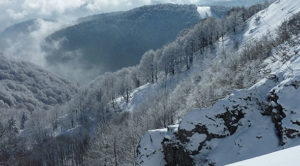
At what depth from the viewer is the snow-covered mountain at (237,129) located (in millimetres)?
17562

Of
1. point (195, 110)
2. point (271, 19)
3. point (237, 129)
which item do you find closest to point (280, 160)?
point (237, 129)

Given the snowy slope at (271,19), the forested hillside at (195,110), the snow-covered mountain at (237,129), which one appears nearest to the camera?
the snow-covered mountain at (237,129)

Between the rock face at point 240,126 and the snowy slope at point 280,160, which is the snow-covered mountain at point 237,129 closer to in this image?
the rock face at point 240,126

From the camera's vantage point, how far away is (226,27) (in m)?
98.4

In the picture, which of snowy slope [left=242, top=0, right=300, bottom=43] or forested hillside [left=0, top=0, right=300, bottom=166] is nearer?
forested hillside [left=0, top=0, right=300, bottom=166]

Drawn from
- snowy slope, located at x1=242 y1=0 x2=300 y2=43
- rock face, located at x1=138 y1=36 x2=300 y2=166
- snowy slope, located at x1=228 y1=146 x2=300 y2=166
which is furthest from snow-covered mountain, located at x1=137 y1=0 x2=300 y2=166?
snowy slope, located at x1=242 y1=0 x2=300 y2=43

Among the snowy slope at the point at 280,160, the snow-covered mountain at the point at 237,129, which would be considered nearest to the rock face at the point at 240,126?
the snow-covered mountain at the point at 237,129

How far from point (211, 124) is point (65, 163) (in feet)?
198

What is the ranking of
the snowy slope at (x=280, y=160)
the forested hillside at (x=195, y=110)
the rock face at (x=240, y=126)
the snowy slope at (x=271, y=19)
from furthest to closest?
the snowy slope at (x=271, y=19) < the forested hillside at (x=195, y=110) < the rock face at (x=240, y=126) < the snowy slope at (x=280, y=160)

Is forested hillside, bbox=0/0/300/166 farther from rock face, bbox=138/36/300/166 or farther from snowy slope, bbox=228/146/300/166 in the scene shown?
snowy slope, bbox=228/146/300/166

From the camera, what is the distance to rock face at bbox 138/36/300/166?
17.7 meters

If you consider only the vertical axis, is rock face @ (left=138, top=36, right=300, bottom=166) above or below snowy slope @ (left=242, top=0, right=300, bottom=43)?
below

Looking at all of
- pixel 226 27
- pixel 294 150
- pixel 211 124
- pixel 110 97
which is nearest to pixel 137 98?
pixel 110 97

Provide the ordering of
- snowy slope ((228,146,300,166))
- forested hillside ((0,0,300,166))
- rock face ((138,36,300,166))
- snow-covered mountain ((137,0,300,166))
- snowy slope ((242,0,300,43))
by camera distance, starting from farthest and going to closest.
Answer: snowy slope ((242,0,300,43)) < forested hillside ((0,0,300,166)) < rock face ((138,36,300,166)) < snow-covered mountain ((137,0,300,166)) < snowy slope ((228,146,300,166))
